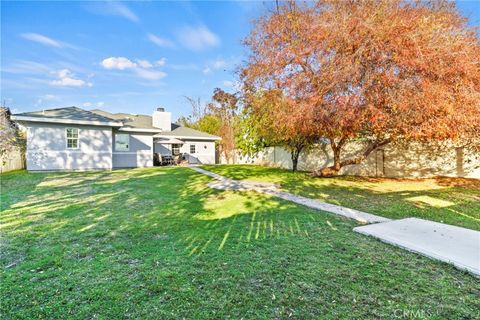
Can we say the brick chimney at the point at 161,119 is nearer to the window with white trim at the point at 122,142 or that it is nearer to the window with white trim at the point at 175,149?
the window with white trim at the point at 175,149

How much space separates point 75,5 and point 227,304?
1392cm

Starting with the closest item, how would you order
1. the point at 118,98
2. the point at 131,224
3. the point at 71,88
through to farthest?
the point at 131,224 → the point at 71,88 → the point at 118,98

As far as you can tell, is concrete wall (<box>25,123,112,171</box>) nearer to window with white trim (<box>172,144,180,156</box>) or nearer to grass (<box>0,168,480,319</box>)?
window with white trim (<box>172,144,180,156</box>)

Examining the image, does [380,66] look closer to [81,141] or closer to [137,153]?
[81,141]

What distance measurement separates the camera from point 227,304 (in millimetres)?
2363

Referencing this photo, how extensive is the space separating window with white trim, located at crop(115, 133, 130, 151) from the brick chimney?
4249 mm

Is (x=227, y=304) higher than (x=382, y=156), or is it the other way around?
(x=382, y=156)

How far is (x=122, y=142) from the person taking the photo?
62.4 ft

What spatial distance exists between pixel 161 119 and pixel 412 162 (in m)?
19.4

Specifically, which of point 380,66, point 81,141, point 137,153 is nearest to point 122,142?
point 137,153

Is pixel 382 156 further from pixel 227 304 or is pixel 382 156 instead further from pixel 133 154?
pixel 133 154

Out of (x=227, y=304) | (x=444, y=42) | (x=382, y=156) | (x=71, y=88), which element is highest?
(x=71, y=88)

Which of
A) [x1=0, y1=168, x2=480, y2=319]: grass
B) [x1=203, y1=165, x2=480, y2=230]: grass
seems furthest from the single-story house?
[x1=203, y1=165, x2=480, y2=230]: grass

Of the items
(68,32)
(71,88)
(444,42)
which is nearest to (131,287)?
(444,42)
